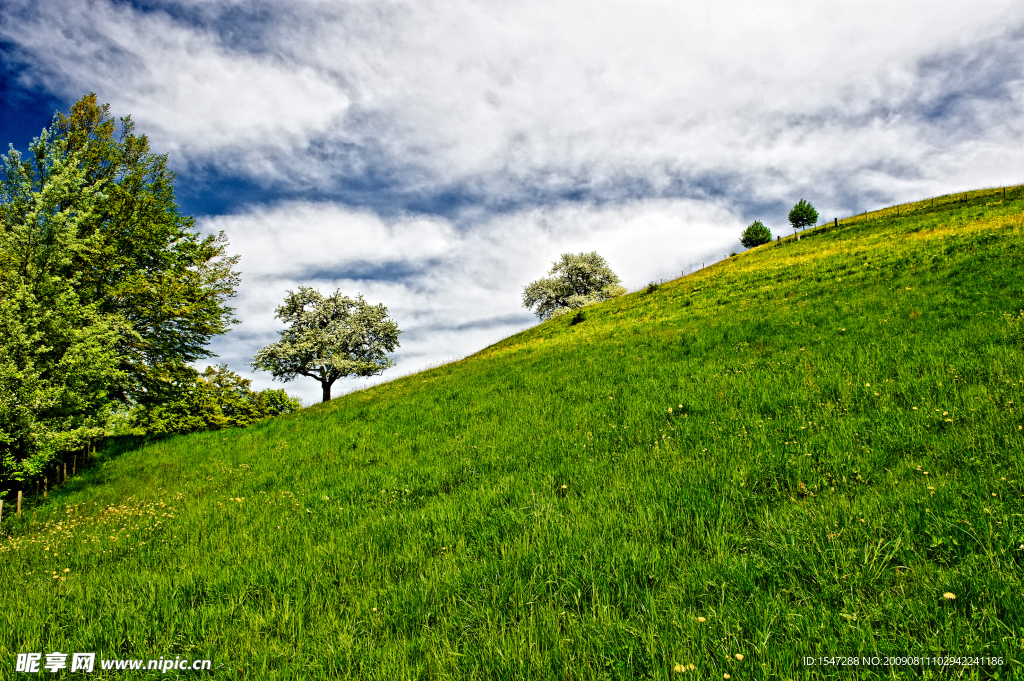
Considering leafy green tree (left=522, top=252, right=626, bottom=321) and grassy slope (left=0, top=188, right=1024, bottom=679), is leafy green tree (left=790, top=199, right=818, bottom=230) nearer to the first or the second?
leafy green tree (left=522, top=252, right=626, bottom=321)

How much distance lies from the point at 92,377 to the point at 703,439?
14.8 m

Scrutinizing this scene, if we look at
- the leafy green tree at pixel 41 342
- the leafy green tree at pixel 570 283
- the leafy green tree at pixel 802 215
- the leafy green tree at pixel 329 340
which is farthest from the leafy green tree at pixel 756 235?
the leafy green tree at pixel 41 342

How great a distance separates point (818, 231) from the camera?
48.7 meters

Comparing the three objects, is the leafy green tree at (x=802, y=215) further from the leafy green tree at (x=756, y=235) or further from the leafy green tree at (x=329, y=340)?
the leafy green tree at (x=329, y=340)

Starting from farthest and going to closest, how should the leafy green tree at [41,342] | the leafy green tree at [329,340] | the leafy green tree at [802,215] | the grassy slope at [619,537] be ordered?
the leafy green tree at [802,215] → the leafy green tree at [329,340] → the leafy green tree at [41,342] → the grassy slope at [619,537]

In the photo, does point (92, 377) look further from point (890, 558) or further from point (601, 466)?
point (890, 558)

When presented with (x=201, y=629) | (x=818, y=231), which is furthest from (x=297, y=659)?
(x=818, y=231)

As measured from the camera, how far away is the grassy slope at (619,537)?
3.17 m

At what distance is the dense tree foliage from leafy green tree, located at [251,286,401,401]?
2177 cm

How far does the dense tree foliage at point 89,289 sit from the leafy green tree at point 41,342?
28 mm

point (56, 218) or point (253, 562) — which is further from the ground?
point (56, 218)

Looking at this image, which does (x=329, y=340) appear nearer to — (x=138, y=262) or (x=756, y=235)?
(x=138, y=262)

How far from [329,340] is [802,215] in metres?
76.5

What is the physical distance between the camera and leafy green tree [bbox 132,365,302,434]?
20750 mm
